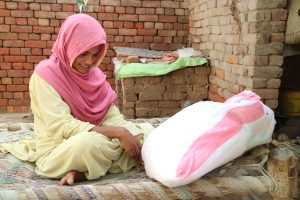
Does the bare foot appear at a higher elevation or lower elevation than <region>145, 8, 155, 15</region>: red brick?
lower

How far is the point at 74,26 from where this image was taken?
6.33 ft

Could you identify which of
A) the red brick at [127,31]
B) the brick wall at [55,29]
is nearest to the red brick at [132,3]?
the brick wall at [55,29]

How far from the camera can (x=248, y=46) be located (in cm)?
307

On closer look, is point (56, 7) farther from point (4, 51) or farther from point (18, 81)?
point (18, 81)

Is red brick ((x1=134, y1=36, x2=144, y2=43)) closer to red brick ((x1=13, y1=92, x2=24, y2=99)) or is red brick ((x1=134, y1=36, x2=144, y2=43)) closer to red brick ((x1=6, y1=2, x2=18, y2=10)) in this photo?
red brick ((x1=6, y1=2, x2=18, y2=10))

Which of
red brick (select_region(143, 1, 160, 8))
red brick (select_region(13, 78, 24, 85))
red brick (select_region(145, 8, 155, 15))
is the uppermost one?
red brick (select_region(143, 1, 160, 8))

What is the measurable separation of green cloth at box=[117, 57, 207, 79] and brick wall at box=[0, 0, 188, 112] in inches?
49.6

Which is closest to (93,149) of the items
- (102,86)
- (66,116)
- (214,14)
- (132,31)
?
(66,116)

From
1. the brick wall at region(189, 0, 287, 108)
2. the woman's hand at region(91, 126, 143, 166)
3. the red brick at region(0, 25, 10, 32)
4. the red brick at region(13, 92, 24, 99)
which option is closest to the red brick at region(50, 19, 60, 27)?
the red brick at region(0, 25, 10, 32)

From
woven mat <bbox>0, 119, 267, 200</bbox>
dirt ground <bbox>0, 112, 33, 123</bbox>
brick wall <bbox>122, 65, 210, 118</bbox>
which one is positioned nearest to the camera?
woven mat <bbox>0, 119, 267, 200</bbox>

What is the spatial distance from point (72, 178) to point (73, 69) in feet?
2.01

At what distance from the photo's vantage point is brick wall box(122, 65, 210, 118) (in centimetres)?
435

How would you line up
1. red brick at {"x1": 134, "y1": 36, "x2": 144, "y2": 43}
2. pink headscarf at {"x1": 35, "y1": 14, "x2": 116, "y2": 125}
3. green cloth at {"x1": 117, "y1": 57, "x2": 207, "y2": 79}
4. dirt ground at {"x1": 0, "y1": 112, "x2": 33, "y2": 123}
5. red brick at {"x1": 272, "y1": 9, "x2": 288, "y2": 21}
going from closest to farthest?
pink headscarf at {"x1": 35, "y1": 14, "x2": 116, "y2": 125} → red brick at {"x1": 272, "y1": 9, "x2": 288, "y2": 21} → green cloth at {"x1": 117, "y1": 57, "x2": 207, "y2": 79} → dirt ground at {"x1": 0, "y1": 112, "x2": 33, "y2": 123} → red brick at {"x1": 134, "y1": 36, "x2": 144, "y2": 43}

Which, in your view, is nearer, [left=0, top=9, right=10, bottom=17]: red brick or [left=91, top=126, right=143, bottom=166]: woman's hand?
[left=91, top=126, right=143, bottom=166]: woman's hand
